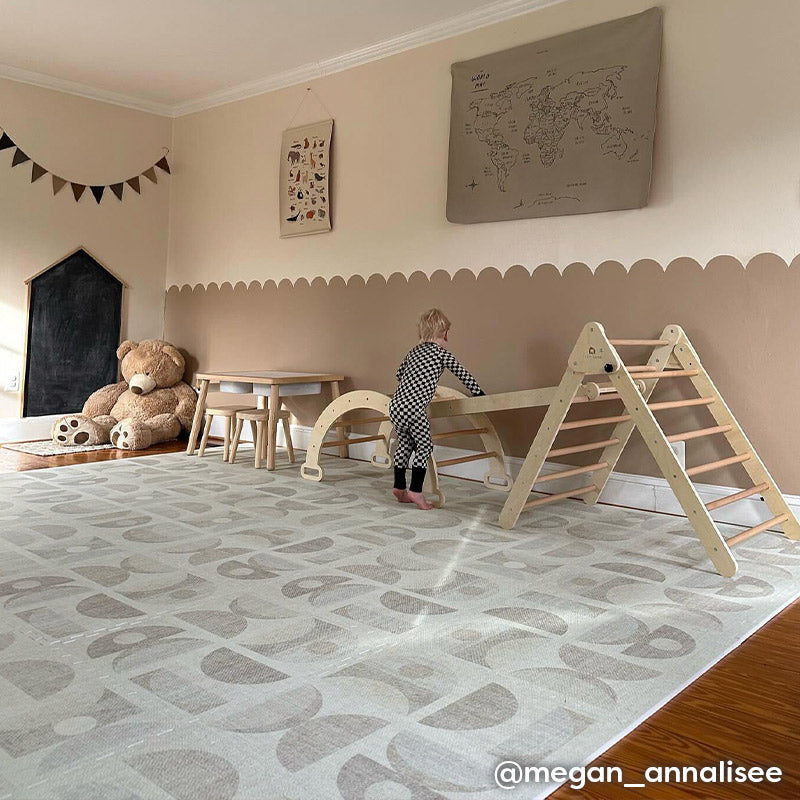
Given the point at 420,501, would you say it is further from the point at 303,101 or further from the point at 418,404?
the point at 303,101

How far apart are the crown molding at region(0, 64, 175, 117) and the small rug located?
90.8 inches

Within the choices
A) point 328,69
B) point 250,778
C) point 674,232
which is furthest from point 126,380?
point 250,778

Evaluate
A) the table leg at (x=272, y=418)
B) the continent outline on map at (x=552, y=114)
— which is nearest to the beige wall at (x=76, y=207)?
the table leg at (x=272, y=418)

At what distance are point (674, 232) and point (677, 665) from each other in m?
2.11

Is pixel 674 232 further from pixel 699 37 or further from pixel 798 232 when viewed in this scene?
pixel 699 37

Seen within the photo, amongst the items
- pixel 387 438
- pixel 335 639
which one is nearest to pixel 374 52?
pixel 387 438

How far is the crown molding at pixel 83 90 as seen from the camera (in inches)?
193

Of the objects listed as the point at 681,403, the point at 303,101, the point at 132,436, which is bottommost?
the point at 132,436

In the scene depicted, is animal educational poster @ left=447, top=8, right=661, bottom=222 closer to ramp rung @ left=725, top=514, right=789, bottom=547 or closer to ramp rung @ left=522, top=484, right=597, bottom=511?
ramp rung @ left=522, top=484, right=597, bottom=511

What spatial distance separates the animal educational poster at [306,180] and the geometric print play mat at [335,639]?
84.4 inches

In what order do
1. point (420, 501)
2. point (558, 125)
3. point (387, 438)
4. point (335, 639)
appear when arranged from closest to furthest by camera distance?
point (335, 639) < point (420, 501) < point (558, 125) < point (387, 438)

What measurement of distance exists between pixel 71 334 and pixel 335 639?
13.5ft

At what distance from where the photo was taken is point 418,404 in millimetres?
3371

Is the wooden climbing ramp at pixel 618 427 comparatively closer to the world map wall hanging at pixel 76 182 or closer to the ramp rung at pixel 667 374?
the ramp rung at pixel 667 374
